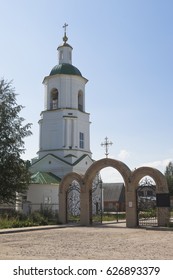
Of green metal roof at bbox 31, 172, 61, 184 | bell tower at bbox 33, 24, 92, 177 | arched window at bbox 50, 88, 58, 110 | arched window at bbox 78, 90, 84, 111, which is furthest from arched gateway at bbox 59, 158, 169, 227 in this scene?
arched window at bbox 78, 90, 84, 111

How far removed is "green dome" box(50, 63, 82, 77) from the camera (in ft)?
136

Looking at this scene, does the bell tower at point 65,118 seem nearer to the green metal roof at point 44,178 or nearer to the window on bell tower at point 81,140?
the window on bell tower at point 81,140

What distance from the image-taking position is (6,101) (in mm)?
28188

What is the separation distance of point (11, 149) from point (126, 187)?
917cm

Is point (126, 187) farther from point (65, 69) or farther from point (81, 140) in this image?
point (65, 69)

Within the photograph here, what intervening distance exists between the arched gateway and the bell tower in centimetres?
1167

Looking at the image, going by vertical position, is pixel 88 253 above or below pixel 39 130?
below

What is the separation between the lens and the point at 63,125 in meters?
40.7

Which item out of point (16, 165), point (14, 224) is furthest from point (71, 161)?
point (14, 224)

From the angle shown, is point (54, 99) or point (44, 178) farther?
point (54, 99)

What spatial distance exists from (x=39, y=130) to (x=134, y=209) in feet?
67.3

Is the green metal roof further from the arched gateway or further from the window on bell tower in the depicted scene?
the arched gateway

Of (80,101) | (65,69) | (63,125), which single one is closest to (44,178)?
(63,125)
